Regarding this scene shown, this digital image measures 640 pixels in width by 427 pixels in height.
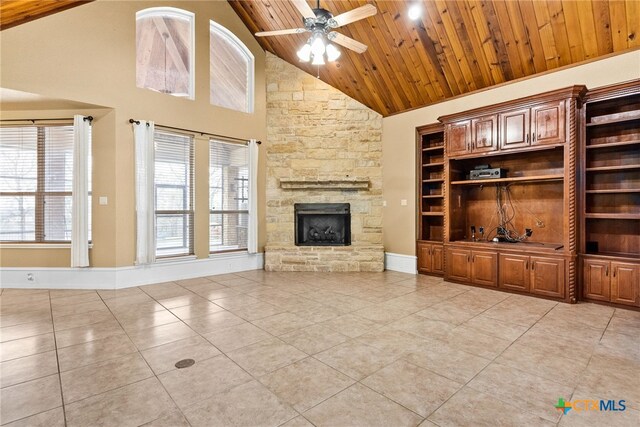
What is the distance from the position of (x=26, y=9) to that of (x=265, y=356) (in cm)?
456

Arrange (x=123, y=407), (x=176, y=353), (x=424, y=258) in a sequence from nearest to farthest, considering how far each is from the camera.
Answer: (x=123, y=407), (x=176, y=353), (x=424, y=258)

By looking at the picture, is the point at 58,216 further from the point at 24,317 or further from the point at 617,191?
the point at 617,191

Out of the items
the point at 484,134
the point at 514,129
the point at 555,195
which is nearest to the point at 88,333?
the point at 484,134

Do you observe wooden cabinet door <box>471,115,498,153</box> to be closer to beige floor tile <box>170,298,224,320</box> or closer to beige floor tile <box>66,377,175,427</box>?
beige floor tile <box>170,298,224,320</box>

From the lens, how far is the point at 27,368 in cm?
240

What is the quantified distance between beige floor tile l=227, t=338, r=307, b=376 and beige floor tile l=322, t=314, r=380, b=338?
0.62m

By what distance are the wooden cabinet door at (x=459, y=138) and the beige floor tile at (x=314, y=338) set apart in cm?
367

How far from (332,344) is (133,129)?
4481 millimetres

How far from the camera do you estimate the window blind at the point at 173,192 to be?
5211mm

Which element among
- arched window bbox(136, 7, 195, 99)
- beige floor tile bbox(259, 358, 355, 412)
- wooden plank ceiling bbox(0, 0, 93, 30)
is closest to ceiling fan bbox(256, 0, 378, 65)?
arched window bbox(136, 7, 195, 99)

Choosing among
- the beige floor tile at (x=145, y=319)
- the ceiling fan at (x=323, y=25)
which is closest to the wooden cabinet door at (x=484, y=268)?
the ceiling fan at (x=323, y=25)

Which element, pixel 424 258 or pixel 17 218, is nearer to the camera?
pixel 17 218

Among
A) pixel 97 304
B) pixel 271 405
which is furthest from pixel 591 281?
pixel 97 304

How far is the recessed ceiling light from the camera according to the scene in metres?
4.08
